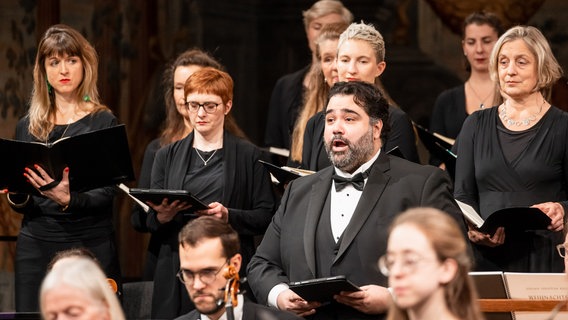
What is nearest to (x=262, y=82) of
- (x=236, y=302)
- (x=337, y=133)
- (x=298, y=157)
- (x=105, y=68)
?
(x=105, y=68)

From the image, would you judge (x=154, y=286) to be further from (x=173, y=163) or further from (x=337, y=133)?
(x=337, y=133)

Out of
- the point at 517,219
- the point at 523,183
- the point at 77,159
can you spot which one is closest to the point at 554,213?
the point at 517,219

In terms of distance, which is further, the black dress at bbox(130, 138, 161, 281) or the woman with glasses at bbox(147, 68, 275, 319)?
the black dress at bbox(130, 138, 161, 281)

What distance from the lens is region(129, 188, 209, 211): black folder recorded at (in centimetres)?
550

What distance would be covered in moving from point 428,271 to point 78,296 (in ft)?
3.55

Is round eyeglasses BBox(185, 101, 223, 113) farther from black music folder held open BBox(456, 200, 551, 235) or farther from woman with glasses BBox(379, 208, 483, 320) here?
woman with glasses BBox(379, 208, 483, 320)

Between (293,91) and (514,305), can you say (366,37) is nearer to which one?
(293,91)

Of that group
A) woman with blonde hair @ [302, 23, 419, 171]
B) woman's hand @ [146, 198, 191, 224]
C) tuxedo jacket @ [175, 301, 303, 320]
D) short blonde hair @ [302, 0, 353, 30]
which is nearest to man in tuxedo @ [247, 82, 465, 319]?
tuxedo jacket @ [175, 301, 303, 320]

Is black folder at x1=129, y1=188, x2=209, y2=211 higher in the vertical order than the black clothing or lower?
lower

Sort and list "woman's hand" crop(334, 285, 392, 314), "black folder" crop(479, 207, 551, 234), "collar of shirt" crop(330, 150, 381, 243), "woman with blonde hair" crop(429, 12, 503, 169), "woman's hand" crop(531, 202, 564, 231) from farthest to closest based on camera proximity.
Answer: "woman with blonde hair" crop(429, 12, 503, 169)
"woman's hand" crop(531, 202, 564, 231)
"black folder" crop(479, 207, 551, 234)
"collar of shirt" crop(330, 150, 381, 243)
"woman's hand" crop(334, 285, 392, 314)

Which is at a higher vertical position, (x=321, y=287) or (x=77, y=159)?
(x=77, y=159)

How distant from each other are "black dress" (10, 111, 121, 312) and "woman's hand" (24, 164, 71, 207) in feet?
0.14

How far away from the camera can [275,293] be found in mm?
4973

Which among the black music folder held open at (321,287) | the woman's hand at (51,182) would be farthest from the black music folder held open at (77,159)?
the black music folder held open at (321,287)
